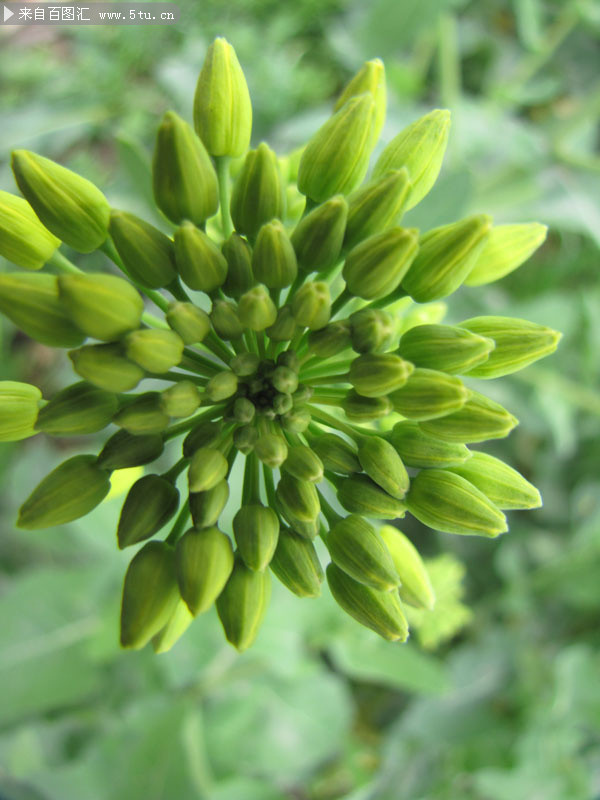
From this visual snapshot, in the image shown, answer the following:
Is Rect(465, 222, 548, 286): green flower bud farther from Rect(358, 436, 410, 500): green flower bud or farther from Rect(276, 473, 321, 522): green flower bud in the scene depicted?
Rect(276, 473, 321, 522): green flower bud

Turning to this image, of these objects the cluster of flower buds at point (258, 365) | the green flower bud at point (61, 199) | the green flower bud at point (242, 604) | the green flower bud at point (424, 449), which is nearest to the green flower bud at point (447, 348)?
the cluster of flower buds at point (258, 365)

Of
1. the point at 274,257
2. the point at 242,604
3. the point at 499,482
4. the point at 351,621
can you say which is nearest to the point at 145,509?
the point at 242,604

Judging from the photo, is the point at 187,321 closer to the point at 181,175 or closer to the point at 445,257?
the point at 181,175

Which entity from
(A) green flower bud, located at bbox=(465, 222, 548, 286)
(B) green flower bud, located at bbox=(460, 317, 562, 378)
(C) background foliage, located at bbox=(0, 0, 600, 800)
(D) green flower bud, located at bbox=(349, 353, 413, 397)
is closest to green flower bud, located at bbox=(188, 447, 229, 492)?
(D) green flower bud, located at bbox=(349, 353, 413, 397)

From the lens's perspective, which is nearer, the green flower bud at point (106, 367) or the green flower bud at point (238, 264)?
the green flower bud at point (106, 367)

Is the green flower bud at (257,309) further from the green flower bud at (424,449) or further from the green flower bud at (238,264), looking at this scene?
the green flower bud at (424,449)

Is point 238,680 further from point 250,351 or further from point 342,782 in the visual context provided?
point 250,351

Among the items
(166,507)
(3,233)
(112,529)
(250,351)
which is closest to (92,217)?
(3,233)
